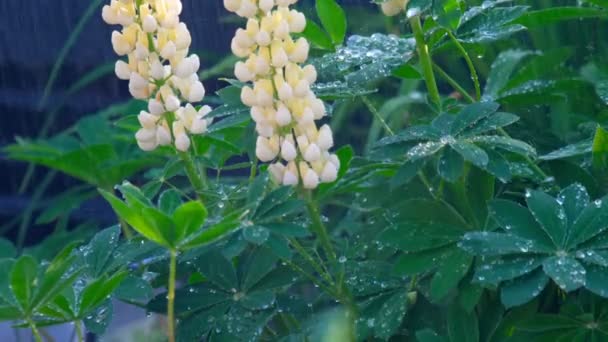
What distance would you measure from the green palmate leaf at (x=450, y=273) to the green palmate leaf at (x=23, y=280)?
1.45 ft

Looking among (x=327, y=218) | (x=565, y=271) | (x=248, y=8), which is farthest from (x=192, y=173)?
(x=565, y=271)

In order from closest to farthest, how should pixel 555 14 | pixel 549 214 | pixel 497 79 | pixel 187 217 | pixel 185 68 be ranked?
pixel 187 217 < pixel 549 214 < pixel 185 68 < pixel 555 14 < pixel 497 79

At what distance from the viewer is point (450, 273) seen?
3.99 ft

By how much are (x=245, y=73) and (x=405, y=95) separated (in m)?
1.71

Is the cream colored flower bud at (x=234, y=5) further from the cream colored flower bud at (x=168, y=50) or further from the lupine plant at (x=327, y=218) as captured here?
the cream colored flower bud at (x=168, y=50)

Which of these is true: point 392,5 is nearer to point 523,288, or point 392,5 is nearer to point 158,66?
point 158,66

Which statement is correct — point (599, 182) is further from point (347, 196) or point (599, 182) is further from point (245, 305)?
point (347, 196)

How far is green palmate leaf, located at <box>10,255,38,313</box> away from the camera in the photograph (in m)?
1.09

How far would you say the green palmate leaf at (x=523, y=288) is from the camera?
1.09 metres

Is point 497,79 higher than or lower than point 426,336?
higher

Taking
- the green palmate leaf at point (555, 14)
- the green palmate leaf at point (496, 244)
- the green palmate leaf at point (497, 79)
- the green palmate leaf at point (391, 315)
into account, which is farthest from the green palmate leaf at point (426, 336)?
the green palmate leaf at point (555, 14)

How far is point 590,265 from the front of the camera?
1130 mm

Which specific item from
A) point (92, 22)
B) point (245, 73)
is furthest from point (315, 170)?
point (92, 22)

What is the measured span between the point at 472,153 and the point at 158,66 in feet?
1.25
